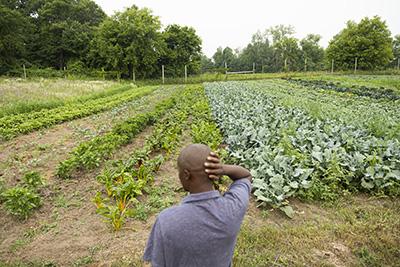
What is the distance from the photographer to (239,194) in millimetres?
1663

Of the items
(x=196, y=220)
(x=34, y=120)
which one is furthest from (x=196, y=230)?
(x=34, y=120)

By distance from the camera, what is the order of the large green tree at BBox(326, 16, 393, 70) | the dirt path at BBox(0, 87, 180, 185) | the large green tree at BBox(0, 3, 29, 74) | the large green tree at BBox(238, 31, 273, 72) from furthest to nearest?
the large green tree at BBox(238, 31, 273, 72)
the large green tree at BBox(326, 16, 393, 70)
the large green tree at BBox(0, 3, 29, 74)
the dirt path at BBox(0, 87, 180, 185)

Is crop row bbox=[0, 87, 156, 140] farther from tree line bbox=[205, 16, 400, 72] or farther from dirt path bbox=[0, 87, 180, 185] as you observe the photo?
tree line bbox=[205, 16, 400, 72]

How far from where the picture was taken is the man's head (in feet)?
4.92

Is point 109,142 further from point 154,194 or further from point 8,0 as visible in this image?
point 8,0

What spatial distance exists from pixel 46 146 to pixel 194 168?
7.68 meters

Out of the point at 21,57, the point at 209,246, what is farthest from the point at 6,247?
the point at 21,57

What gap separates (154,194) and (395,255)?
3453 millimetres

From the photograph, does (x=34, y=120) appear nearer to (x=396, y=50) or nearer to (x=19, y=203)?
(x=19, y=203)

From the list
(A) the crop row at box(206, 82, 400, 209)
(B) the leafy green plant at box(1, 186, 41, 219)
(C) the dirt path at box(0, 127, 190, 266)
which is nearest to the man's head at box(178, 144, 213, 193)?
(C) the dirt path at box(0, 127, 190, 266)

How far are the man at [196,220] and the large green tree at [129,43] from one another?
39724mm

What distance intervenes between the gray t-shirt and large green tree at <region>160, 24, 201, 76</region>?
146 feet

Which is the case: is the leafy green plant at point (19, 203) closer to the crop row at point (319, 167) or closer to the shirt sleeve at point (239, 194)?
the crop row at point (319, 167)

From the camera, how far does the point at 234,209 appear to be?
1.59m
